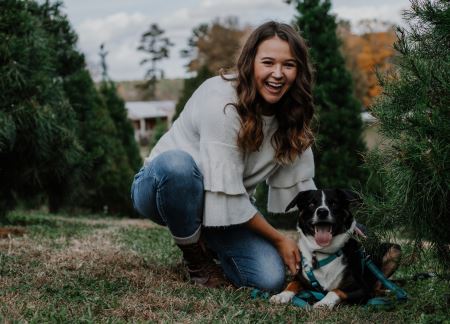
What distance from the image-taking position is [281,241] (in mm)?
4723

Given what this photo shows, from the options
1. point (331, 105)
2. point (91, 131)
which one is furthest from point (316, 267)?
point (91, 131)

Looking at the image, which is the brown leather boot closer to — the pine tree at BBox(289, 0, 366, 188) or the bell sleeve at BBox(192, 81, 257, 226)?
the bell sleeve at BBox(192, 81, 257, 226)

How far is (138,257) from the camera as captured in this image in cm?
564

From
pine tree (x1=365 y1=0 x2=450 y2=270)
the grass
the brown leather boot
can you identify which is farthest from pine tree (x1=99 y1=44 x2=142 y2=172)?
pine tree (x1=365 y1=0 x2=450 y2=270)

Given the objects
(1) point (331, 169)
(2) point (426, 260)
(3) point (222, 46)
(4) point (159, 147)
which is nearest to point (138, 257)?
(4) point (159, 147)

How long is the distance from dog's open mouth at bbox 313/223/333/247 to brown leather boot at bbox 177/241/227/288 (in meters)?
0.86

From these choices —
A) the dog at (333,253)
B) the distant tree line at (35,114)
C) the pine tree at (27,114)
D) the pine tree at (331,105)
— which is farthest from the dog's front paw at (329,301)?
the pine tree at (331,105)

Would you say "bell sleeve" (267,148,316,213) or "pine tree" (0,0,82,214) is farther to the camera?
"pine tree" (0,0,82,214)

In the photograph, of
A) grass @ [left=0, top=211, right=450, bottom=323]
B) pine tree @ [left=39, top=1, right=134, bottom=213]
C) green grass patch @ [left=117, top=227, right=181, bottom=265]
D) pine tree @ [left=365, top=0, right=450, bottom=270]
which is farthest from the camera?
pine tree @ [left=39, top=1, right=134, bottom=213]

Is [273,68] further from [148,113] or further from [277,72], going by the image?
[148,113]

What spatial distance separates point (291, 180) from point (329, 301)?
1051 millimetres

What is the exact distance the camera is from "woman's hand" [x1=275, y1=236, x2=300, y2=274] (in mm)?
4648

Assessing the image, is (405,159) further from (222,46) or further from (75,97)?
(222,46)

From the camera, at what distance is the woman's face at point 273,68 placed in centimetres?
440
